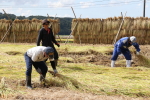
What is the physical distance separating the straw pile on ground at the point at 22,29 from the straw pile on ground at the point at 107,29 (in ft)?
8.85

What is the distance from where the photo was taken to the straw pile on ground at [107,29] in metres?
18.7

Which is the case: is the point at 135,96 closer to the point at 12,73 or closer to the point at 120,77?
the point at 120,77

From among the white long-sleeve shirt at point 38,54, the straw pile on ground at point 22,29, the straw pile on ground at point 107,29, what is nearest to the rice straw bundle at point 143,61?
the white long-sleeve shirt at point 38,54

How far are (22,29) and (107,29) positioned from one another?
7.00 metres

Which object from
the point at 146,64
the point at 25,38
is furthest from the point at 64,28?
the point at 146,64

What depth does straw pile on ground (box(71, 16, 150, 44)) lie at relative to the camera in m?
18.7

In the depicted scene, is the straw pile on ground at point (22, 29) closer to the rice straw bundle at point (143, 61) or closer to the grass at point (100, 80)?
the rice straw bundle at point (143, 61)

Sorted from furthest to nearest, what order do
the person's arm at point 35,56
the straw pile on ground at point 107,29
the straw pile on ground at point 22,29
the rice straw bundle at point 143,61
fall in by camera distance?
the straw pile on ground at point 22,29 < the straw pile on ground at point 107,29 < the rice straw bundle at point 143,61 < the person's arm at point 35,56

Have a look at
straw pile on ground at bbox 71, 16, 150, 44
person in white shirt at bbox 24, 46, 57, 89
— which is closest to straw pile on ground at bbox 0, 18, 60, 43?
straw pile on ground at bbox 71, 16, 150, 44

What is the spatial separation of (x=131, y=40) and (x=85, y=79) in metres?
2.81

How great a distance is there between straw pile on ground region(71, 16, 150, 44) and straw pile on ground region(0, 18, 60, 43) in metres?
2.70

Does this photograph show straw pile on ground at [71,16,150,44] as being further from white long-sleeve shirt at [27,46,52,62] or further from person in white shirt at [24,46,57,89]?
white long-sleeve shirt at [27,46,52,62]

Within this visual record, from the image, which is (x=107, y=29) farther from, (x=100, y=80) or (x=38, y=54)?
(x=38, y=54)

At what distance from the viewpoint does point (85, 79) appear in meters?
6.10
